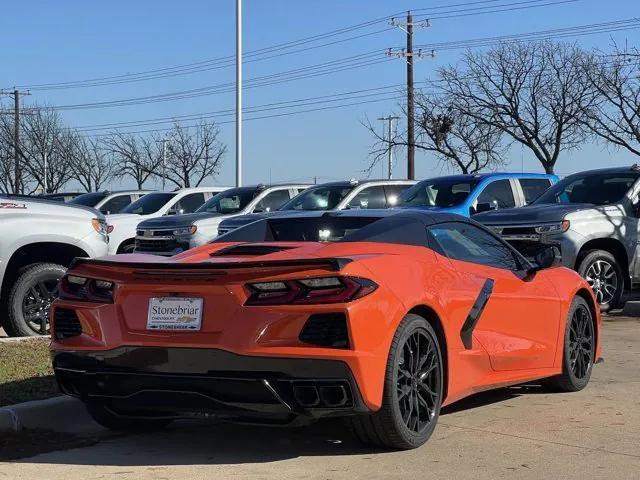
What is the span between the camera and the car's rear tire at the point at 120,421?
6.33 m

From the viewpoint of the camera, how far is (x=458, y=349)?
6180mm

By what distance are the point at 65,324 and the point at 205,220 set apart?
1171cm

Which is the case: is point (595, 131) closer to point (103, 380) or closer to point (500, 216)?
point (500, 216)

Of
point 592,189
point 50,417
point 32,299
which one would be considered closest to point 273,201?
point 592,189

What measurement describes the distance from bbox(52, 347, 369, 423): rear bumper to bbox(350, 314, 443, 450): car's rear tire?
273mm

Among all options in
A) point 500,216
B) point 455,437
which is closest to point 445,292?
point 455,437

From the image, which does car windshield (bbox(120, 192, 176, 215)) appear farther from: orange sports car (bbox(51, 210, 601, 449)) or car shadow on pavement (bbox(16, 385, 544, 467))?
orange sports car (bbox(51, 210, 601, 449))

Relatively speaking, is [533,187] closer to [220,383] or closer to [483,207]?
[483,207]

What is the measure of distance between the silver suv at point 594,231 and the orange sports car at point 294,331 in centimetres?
599

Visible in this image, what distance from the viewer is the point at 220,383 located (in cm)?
529

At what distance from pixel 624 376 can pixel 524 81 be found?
28679 millimetres

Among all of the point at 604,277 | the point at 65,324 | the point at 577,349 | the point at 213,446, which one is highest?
the point at 65,324

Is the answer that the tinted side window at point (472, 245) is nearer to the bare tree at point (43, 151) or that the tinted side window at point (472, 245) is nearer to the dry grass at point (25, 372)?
the dry grass at point (25, 372)

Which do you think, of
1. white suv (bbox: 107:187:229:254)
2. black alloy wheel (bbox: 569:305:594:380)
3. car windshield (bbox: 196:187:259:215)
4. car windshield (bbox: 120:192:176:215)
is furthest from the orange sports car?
car windshield (bbox: 120:192:176:215)
